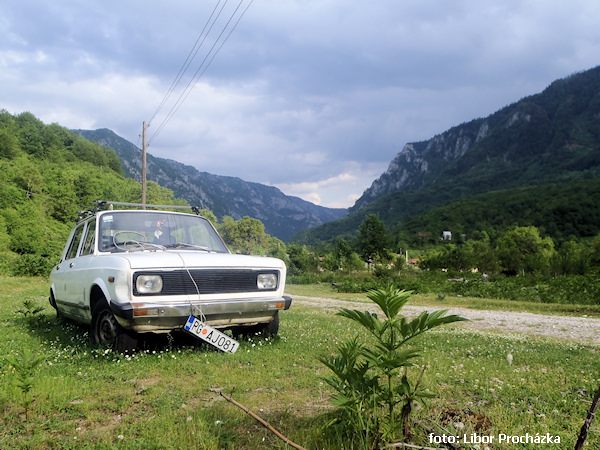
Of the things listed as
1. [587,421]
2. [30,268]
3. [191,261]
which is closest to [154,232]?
[191,261]

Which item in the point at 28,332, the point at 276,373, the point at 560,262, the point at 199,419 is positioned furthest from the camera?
the point at 560,262

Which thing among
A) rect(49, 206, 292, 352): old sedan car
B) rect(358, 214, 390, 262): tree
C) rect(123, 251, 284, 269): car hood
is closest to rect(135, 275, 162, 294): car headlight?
rect(49, 206, 292, 352): old sedan car

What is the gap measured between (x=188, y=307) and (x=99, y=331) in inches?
69.3

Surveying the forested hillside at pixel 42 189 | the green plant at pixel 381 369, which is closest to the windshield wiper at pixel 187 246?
the green plant at pixel 381 369

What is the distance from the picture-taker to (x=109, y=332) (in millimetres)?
5328

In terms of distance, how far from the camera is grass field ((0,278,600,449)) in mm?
2785

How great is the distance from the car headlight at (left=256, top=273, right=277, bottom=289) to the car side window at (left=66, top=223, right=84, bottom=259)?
3.66 m

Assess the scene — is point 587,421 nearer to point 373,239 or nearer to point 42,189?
point 373,239

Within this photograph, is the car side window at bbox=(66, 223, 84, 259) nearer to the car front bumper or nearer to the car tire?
the car tire

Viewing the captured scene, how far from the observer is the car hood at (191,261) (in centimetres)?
473

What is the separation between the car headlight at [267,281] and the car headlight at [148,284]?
1.39 m

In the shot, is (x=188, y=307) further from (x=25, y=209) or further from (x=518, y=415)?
(x=25, y=209)

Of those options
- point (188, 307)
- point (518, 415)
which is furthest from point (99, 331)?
point (518, 415)

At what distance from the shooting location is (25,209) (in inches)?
2653
